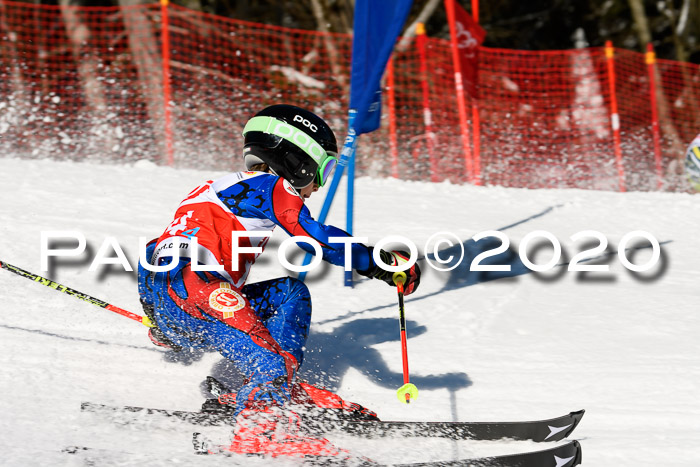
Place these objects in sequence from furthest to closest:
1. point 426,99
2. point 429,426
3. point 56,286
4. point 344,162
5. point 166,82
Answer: point 426,99 < point 166,82 < point 344,162 < point 56,286 < point 429,426

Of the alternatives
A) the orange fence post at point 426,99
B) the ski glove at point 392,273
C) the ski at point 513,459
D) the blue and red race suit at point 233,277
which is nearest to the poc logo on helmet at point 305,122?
the blue and red race suit at point 233,277

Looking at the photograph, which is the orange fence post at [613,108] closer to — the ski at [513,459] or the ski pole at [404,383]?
the ski pole at [404,383]

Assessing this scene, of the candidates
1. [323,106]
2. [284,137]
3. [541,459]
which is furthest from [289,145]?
[323,106]

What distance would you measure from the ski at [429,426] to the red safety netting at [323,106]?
5.91m

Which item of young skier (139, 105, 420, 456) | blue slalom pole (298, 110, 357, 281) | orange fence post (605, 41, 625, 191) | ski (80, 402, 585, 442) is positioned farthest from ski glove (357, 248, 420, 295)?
orange fence post (605, 41, 625, 191)

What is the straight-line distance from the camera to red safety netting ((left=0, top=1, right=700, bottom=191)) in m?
10.0

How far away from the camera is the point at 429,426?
132 inches

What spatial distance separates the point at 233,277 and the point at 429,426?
95 cm

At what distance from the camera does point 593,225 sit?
7039 millimetres

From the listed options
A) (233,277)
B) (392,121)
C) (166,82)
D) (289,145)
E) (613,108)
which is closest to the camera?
(233,277)

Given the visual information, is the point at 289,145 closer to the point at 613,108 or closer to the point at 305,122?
the point at 305,122

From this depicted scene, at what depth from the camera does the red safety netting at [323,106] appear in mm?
10039

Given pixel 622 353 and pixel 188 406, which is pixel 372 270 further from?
pixel 622 353

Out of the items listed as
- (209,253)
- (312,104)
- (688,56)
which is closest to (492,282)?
(209,253)
